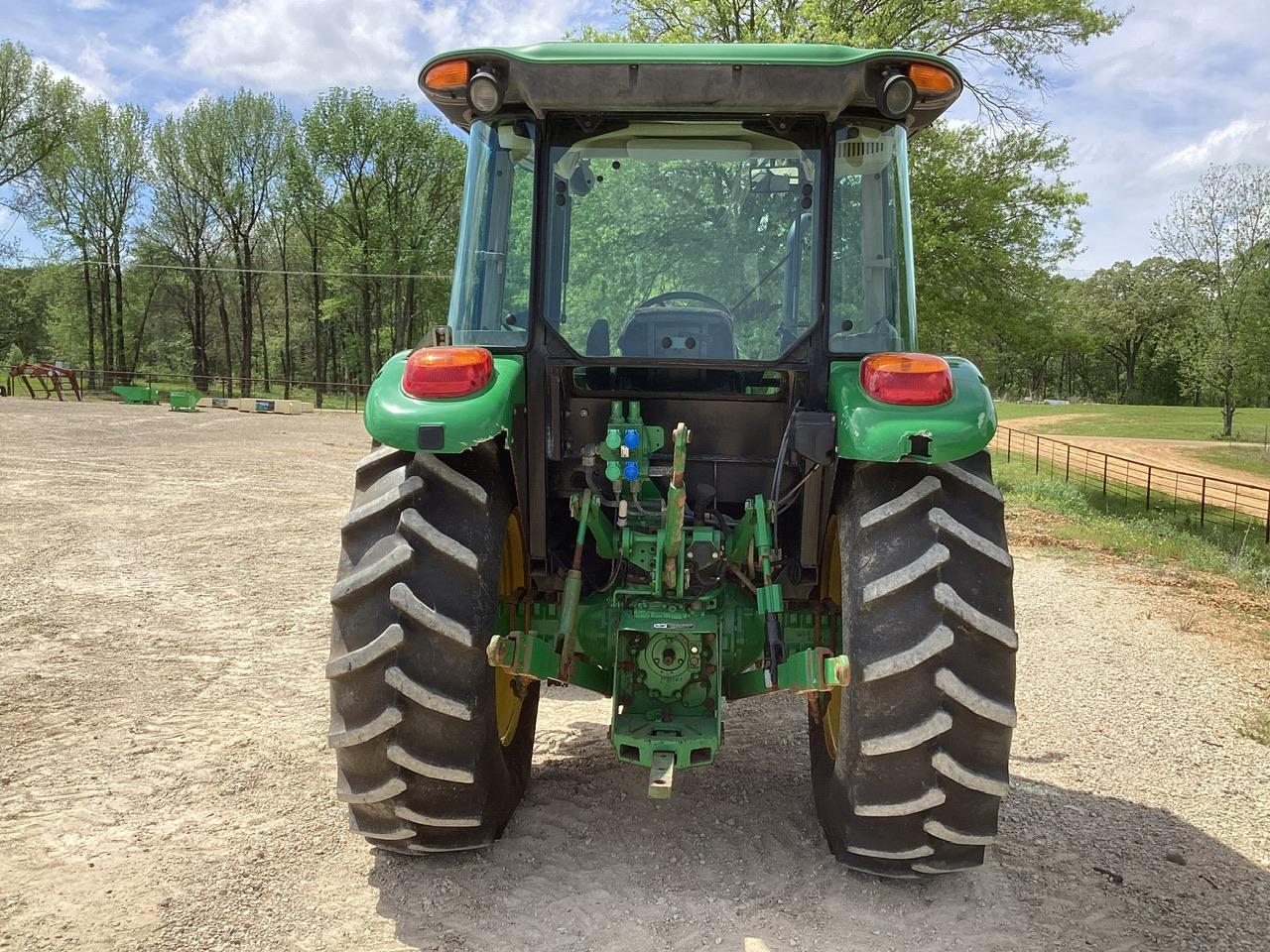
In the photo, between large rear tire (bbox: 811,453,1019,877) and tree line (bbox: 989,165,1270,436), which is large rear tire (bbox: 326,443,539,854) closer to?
large rear tire (bbox: 811,453,1019,877)

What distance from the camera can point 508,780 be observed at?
11.7ft

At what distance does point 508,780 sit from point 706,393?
1513 mm

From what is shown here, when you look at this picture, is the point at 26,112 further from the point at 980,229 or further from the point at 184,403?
the point at 980,229

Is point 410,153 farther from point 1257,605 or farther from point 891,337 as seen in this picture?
point 891,337

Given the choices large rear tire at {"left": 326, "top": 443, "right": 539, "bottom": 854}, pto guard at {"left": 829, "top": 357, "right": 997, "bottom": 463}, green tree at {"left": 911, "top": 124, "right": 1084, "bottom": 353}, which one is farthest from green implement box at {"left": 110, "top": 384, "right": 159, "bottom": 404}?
pto guard at {"left": 829, "top": 357, "right": 997, "bottom": 463}

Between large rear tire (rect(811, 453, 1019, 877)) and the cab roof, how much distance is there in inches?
47.4

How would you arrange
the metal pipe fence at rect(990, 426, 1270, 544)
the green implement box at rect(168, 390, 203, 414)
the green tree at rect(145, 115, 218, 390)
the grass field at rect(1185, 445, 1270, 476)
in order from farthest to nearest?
the green tree at rect(145, 115, 218, 390) < the green implement box at rect(168, 390, 203, 414) < the grass field at rect(1185, 445, 1270, 476) < the metal pipe fence at rect(990, 426, 1270, 544)

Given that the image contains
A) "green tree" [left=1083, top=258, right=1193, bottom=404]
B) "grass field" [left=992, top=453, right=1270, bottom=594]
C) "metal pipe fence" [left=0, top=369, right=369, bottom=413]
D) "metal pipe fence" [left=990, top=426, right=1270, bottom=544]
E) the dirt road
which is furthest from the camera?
"green tree" [left=1083, top=258, right=1193, bottom=404]

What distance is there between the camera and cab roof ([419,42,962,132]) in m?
3.10

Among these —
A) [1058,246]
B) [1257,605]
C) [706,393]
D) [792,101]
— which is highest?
[1058,246]

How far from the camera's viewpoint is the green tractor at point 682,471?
3.01 meters

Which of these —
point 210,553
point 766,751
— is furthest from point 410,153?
point 766,751

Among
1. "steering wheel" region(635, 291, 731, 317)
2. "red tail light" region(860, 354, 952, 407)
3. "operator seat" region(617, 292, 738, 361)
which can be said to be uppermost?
"steering wheel" region(635, 291, 731, 317)

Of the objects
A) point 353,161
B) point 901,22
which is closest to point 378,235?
point 353,161
